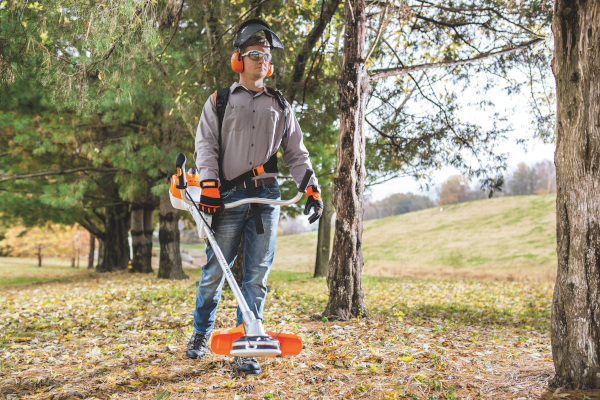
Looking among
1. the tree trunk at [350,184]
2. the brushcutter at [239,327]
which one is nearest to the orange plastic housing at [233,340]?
the brushcutter at [239,327]

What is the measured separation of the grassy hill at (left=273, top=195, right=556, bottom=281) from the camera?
21.6 metres

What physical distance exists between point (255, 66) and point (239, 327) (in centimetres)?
193

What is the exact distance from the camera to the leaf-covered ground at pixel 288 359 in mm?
3150

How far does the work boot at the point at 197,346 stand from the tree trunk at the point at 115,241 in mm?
17243

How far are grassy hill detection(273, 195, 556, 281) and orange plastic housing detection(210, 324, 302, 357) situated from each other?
50.3 ft

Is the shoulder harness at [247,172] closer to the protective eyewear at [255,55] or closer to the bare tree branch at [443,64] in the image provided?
the protective eyewear at [255,55]

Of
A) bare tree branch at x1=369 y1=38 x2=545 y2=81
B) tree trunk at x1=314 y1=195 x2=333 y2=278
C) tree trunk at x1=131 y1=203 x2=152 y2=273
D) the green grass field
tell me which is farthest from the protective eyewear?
the green grass field

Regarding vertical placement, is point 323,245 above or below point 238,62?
below

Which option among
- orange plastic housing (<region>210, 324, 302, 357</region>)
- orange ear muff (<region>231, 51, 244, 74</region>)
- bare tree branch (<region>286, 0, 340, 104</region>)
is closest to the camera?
orange plastic housing (<region>210, 324, 302, 357</region>)

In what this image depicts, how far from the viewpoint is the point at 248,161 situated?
11.0ft

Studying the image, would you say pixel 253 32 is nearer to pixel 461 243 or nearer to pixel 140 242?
pixel 140 242

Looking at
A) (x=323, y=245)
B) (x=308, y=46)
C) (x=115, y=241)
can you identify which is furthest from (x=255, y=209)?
(x=115, y=241)

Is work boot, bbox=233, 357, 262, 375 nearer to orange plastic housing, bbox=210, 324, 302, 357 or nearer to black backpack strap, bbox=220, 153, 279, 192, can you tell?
orange plastic housing, bbox=210, 324, 302, 357

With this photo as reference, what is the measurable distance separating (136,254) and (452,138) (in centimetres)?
1150
